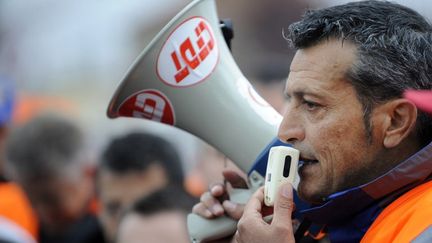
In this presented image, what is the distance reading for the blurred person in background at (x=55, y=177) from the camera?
19.7 ft

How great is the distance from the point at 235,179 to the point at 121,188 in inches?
81.1

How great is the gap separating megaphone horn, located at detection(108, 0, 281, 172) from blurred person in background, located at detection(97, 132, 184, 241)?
1777 mm

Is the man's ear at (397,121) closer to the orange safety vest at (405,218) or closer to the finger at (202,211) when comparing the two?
the orange safety vest at (405,218)

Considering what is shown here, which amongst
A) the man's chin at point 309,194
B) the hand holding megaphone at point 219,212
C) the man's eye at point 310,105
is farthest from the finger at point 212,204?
the man's eye at point 310,105

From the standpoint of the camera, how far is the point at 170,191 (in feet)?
15.1

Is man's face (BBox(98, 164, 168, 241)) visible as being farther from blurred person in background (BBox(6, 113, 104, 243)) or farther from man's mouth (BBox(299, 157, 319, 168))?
man's mouth (BBox(299, 157, 319, 168))

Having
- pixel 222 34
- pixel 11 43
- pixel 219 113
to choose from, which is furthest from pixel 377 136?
pixel 11 43

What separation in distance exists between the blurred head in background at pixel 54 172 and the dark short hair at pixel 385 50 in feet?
11.7

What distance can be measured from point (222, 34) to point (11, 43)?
5740 mm

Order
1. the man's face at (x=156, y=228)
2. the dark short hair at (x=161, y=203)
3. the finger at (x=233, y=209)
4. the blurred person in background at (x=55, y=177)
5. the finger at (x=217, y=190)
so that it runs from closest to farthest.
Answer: the finger at (x=233, y=209) → the finger at (x=217, y=190) → the man's face at (x=156, y=228) → the dark short hair at (x=161, y=203) → the blurred person in background at (x=55, y=177)

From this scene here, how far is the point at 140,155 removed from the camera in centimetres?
526

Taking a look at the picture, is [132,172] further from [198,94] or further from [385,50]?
[385,50]

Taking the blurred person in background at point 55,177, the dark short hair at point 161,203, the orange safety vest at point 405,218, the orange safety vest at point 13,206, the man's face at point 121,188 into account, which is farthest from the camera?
the blurred person in background at point 55,177

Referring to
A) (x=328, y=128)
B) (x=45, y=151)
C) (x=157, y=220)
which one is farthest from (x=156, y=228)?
(x=45, y=151)
